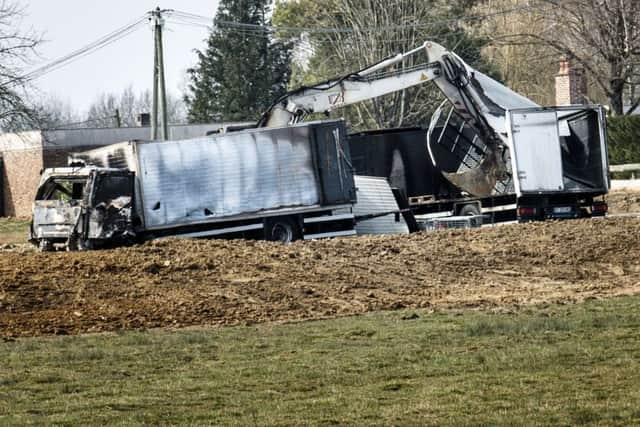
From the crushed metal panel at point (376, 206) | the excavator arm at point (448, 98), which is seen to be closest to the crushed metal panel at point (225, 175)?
the crushed metal panel at point (376, 206)

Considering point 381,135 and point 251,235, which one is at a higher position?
point 381,135

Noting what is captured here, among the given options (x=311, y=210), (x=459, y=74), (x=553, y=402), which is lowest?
(x=553, y=402)

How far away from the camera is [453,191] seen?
36.1 metres

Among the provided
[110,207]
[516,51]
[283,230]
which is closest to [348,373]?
[110,207]

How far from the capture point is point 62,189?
30594mm

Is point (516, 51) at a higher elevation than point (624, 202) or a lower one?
higher

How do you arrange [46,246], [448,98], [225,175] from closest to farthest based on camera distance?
[46,246], [225,175], [448,98]

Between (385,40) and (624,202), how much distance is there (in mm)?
26041

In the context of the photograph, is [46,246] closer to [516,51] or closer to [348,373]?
[348,373]

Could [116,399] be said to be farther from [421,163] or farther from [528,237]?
[421,163]

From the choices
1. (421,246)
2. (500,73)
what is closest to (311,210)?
(421,246)

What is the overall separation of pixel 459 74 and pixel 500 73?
41.1m

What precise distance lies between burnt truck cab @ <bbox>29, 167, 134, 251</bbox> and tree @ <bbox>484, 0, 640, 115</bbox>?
34164 millimetres

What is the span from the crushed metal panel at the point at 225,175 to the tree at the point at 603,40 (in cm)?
3107
